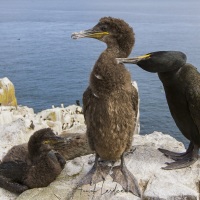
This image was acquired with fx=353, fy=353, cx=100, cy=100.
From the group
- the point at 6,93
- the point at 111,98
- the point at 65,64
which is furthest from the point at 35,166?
the point at 65,64

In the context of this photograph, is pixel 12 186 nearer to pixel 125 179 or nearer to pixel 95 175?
pixel 95 175

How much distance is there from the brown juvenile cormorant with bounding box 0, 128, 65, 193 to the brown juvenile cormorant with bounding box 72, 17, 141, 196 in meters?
0.65

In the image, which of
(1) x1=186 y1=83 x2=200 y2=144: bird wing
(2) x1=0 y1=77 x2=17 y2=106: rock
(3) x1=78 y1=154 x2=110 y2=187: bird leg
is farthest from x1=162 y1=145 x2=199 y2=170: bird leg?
(2) x1=0 y1=77 x2=17 y2=106: rock

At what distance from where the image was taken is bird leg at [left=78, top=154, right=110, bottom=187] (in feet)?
16.2

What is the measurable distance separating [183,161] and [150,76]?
29242 mm

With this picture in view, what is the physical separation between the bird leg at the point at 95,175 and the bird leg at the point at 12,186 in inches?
33.8

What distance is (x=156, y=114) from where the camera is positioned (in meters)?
27.2

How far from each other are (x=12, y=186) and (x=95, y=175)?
4.04ft

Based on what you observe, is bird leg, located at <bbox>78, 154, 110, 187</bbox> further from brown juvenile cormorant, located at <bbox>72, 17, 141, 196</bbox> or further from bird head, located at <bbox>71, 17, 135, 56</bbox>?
bird head, located at <bbox>71, 17, 135, 56</bbox>

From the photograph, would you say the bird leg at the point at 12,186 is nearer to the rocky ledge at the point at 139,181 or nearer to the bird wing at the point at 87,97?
the rocky ledge at the point at 139,181

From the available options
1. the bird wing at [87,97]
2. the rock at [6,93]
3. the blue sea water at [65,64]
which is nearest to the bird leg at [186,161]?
the bird wing at [87,97]

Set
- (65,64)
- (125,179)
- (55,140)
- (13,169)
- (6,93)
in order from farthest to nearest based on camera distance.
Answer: (65,64), (6,93), (13,169), (55,140), (125,179)

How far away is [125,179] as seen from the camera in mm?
4891

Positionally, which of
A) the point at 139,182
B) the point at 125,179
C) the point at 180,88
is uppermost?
the point at 180,88
